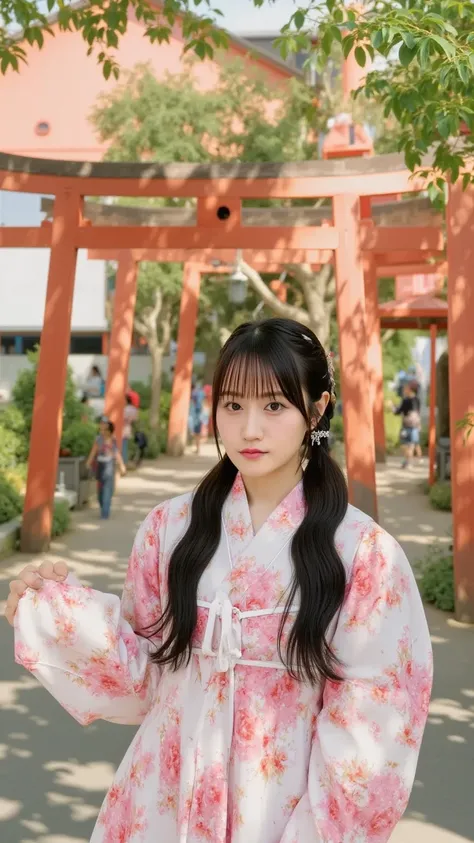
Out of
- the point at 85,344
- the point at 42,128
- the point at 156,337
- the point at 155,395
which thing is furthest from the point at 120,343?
the point at 85,344

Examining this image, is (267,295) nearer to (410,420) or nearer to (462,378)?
(410,420)

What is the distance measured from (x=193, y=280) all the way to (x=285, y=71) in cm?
891

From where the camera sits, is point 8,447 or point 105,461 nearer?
point 105,461

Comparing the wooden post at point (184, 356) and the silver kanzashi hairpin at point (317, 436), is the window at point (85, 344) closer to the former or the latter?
the wooden post at point (184, 356)

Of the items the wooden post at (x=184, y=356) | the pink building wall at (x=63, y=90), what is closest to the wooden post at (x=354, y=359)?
the wooden post at (x=184, y=356)

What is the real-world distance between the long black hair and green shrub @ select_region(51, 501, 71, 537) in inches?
332

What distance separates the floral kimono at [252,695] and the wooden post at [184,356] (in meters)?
16.7

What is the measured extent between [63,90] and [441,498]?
19.0m

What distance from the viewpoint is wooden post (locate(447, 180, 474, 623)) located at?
6867 mm

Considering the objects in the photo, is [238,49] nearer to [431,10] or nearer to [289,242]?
[289,242]

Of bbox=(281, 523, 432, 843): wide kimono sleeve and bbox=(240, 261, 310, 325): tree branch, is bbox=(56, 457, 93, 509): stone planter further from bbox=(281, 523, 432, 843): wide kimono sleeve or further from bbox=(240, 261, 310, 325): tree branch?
bbox=(281, 523, 432, 843): wide kimono sleeve

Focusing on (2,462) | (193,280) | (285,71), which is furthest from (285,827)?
(285,71)

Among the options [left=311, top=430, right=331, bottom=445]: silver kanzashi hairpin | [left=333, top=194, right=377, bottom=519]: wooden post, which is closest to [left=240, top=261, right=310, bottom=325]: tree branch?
[left=333, top=194, right=377, bottom=519]: wooden post

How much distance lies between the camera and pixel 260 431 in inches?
78.1
